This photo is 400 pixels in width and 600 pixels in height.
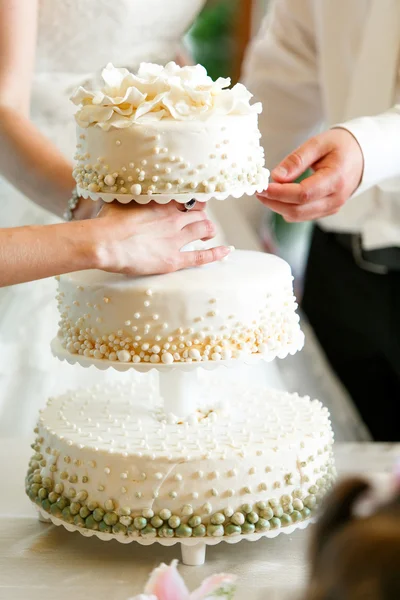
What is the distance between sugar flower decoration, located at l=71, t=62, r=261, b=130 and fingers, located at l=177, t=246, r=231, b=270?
0.21 m

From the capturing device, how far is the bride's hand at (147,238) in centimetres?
134

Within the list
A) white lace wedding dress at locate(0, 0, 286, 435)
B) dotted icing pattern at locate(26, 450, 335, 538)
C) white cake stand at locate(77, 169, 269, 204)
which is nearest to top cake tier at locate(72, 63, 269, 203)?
white cake stand at locate(77, 169, 269, 204)

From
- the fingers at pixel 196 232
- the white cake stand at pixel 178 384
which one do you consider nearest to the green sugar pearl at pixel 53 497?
the white cake stand at pixel 178 384

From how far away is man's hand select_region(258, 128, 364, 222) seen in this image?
158cm

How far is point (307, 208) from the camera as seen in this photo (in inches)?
64.0

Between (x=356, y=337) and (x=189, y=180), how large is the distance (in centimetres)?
178

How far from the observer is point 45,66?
226cm

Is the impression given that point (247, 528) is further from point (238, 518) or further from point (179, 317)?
point (179, 317)

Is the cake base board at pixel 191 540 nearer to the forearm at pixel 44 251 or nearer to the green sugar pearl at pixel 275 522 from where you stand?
the green sugar pearl at pixel 275 522

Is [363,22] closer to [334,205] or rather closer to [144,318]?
[334,205]

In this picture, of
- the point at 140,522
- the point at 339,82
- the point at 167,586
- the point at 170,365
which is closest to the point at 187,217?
the point at 170,365

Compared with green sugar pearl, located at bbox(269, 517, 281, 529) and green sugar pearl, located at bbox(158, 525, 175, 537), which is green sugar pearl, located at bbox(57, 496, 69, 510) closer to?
green sugar pearl, located at bbox(158, 525, 175, 537)

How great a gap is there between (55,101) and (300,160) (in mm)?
886

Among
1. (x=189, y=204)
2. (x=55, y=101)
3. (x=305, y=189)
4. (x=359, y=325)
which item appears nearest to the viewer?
(x=189, y=204)
